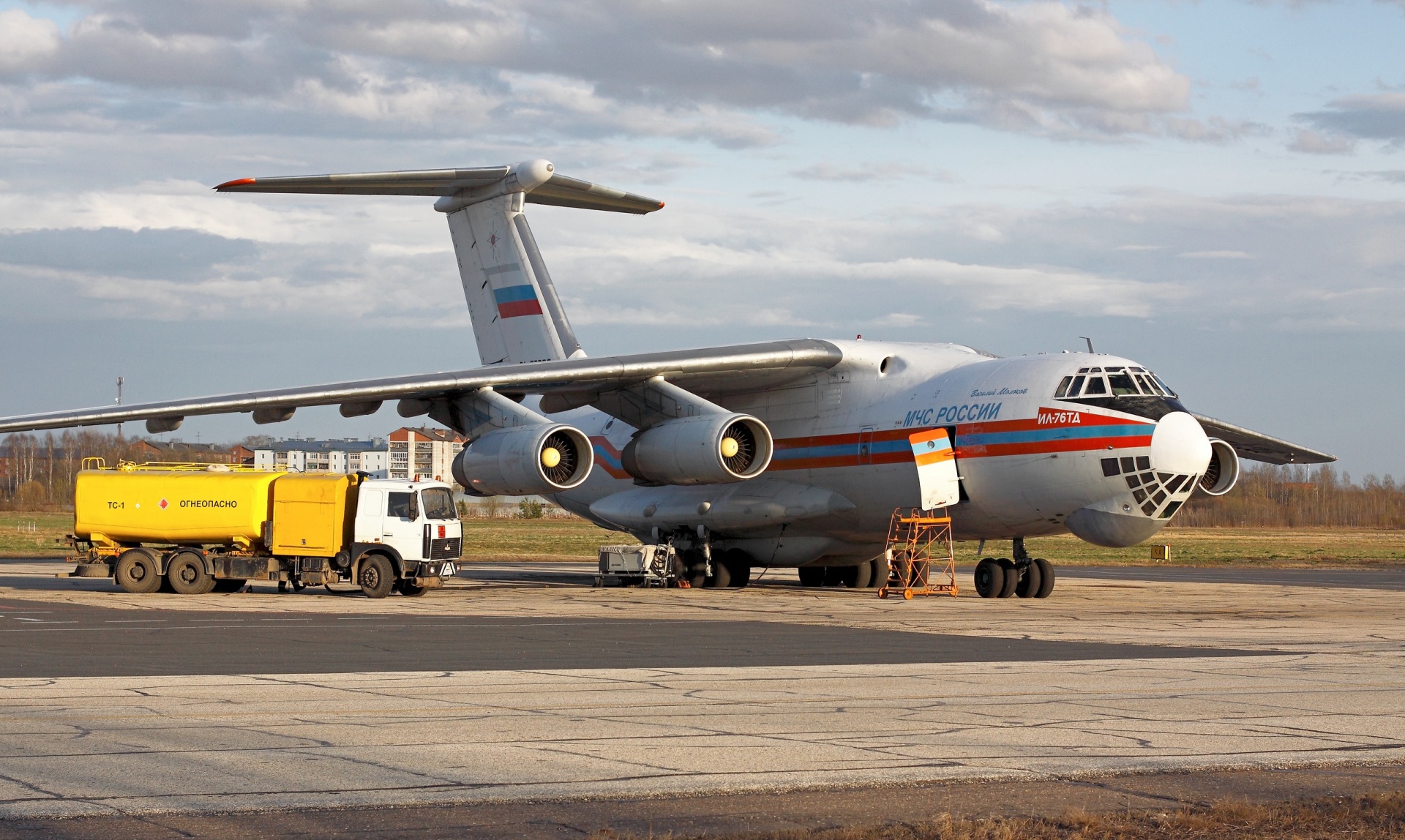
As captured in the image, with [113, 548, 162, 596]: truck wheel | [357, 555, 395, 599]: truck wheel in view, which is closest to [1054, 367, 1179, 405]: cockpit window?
[357, 555, 395, 599]: truck wheel

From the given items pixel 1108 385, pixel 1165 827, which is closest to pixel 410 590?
pixel 1108 385

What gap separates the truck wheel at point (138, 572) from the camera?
22047 millimetres

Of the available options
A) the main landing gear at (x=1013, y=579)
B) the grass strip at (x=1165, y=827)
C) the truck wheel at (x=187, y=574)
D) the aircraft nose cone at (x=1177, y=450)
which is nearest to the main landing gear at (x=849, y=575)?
the main landing gear at (x=1013, y=579)

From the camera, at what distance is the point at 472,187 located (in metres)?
26.7

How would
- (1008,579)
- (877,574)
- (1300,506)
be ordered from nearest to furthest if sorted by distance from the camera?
1. (1008,579)
2. (877,574)
3. (1300,506)

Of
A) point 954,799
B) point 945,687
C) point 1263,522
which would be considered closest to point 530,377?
point 945,687

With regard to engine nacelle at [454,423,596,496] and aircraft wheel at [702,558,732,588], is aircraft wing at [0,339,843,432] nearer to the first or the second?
engine nacelle at [454,423,596,496]

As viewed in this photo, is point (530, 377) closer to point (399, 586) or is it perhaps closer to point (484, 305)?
point (399, 586)

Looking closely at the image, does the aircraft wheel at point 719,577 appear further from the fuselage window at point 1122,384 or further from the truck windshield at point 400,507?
the fuselage window at point 1122,384

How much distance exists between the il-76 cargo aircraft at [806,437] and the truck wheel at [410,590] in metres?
1.83

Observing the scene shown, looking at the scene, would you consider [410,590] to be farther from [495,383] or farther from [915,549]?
[915,549]

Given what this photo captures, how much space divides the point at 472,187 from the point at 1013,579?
12.1m

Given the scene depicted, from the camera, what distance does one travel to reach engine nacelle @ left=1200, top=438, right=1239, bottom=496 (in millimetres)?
21641

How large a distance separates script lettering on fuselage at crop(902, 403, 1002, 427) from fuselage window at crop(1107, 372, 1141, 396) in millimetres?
1588
